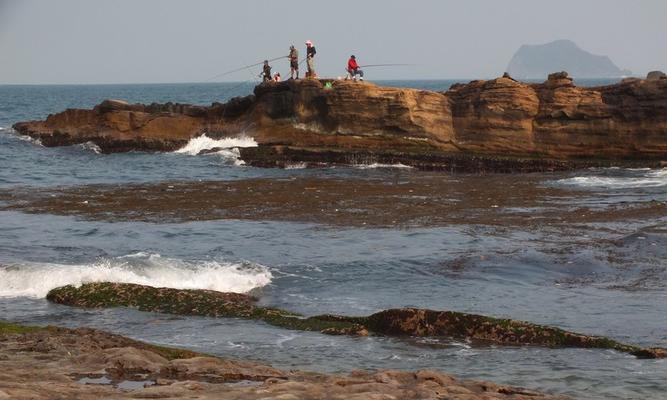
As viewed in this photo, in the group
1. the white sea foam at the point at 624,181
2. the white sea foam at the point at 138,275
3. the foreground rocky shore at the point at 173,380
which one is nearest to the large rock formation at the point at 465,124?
the white sea foam at the point at 624,181

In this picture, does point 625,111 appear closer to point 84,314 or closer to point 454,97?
point 454,97

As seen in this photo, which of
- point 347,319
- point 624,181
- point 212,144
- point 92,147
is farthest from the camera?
point 92,147

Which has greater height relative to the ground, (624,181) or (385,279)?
(385,279)

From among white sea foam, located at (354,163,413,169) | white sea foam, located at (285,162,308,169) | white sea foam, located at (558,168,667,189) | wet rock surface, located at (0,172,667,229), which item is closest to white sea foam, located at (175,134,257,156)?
white sea foam, located at (285,162,308,169)

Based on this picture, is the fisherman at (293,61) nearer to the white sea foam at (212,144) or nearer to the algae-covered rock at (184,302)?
the white sea foam at (212,144)

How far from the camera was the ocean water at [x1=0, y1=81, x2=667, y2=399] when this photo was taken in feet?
36.1

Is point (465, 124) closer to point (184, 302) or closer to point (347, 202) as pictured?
point (347, 202)

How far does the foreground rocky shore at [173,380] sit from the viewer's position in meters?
7.81

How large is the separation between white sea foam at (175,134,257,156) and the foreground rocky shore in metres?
29.0

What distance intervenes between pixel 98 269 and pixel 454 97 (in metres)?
22.0

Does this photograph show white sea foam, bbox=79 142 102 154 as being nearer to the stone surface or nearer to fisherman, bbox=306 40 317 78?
fisherman, bbox=306 40 317 78

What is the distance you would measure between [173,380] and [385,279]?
823 centimetres

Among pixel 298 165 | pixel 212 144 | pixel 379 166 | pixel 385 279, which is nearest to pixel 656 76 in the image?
pixel 379 166

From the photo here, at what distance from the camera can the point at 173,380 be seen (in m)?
8.52
